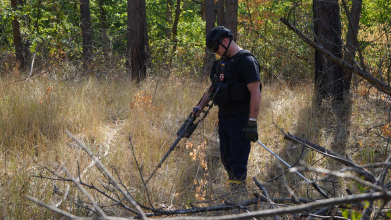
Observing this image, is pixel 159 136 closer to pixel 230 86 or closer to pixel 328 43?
pixel 230 86

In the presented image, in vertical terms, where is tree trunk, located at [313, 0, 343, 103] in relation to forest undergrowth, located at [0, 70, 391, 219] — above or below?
above

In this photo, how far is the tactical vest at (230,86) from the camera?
3215 mm

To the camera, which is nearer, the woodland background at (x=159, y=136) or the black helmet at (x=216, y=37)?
the woodland background at (x=159, y=136)

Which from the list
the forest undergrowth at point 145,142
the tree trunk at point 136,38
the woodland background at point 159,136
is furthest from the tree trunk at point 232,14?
the forest undergrowth at point 145,142

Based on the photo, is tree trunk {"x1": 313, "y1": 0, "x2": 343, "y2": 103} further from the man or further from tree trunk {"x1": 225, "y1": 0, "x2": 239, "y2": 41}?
tree trunk {"x1": 225, "y1": 0, "x2": 239, "y2": 41}

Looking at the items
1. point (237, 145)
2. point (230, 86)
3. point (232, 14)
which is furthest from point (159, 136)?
point (232, 14)

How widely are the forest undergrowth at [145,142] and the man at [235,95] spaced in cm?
41

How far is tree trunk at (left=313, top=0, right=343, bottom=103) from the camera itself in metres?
5.65

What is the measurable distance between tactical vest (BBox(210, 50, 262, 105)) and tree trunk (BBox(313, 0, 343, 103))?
115 inches

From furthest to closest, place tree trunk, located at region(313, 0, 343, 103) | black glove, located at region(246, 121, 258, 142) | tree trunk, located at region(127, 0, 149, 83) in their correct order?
1. tree trunk, located at region(127, 0, 149, 83)
2. tree trunk, located at region(313, 0, 343, 103)
3. black glove, located at region(246, 121, 258, 142)

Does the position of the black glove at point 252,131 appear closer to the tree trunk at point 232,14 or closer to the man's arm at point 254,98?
the man's arm at point 254,98

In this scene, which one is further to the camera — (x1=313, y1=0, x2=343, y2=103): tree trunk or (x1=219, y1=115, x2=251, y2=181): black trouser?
(x1=313, y1=0, x2=343, y2=103): tree trunk

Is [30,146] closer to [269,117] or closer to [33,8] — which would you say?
[269,117]

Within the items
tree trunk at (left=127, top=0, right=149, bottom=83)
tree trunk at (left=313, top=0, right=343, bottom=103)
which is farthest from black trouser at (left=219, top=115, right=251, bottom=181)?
tree trunk at (left=127, top=0, right=149, bottom=83)
